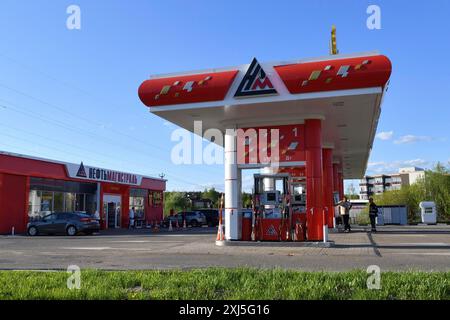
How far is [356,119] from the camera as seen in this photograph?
1764 centimetres

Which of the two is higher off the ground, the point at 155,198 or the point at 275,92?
the point at 275,92

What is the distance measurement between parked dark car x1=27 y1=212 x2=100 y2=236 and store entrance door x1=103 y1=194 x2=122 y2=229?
1076cm

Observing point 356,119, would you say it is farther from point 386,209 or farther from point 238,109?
point 386,209

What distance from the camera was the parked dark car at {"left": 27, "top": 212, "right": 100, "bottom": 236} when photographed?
27094 millimetres

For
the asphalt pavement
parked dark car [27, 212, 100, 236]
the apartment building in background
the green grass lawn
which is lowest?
the asphalt pavement

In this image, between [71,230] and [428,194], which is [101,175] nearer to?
[71,230]

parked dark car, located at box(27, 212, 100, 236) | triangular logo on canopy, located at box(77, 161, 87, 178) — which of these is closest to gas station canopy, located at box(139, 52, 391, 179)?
parked dark car, located at box(27, 212, 100, 236)

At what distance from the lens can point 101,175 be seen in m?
37.9

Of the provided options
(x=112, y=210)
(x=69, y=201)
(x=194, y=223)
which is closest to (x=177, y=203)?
(x=194, y=223)

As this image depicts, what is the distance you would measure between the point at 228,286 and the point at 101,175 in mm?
32751

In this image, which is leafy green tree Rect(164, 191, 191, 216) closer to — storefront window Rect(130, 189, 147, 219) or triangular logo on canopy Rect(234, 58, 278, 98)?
storefront window Rect(130, 189, 147, 219)
